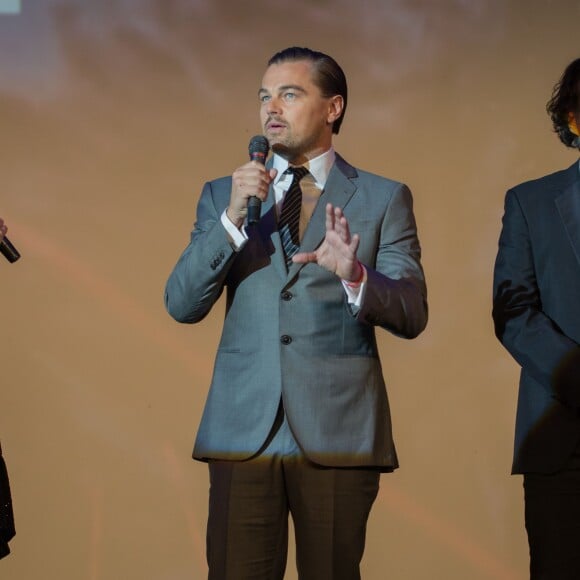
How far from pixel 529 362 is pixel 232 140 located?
157cm

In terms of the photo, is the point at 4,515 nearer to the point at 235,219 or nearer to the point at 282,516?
the point at 282,516

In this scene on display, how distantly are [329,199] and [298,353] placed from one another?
388 mm

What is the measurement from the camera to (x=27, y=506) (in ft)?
11.5

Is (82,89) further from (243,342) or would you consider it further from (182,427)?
(243,342)

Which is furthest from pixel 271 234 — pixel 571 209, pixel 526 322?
pixel 571 209

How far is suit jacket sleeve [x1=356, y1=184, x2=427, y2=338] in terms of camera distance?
7.25 ft

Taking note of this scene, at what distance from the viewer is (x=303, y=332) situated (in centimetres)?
232

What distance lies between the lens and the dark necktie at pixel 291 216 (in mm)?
2396

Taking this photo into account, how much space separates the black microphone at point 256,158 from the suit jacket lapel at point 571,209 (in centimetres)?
72

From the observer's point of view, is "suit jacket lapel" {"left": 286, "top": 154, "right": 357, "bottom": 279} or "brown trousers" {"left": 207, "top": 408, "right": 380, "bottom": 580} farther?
"suit jacket lapel" {"left": 286, "top": 154, "right": 357, "bottom": 279}

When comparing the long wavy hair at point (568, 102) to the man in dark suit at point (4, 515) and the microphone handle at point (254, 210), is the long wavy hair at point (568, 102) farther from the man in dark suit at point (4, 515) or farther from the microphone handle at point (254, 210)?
the man in dark suit at point (4, 515)

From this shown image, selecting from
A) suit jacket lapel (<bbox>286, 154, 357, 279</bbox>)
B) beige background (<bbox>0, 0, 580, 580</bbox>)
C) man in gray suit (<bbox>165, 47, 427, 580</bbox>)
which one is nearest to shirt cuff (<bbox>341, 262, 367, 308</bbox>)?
man in gray suit (<bbox>165, 47, 427, 580</bbox>)

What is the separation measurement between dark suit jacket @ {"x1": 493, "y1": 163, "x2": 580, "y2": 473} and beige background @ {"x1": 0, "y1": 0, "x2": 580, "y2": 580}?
1054mm

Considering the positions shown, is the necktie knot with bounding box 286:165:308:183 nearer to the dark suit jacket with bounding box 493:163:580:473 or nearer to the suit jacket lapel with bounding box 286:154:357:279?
the suit jacket lapel with bounding box 286:154:357:279
